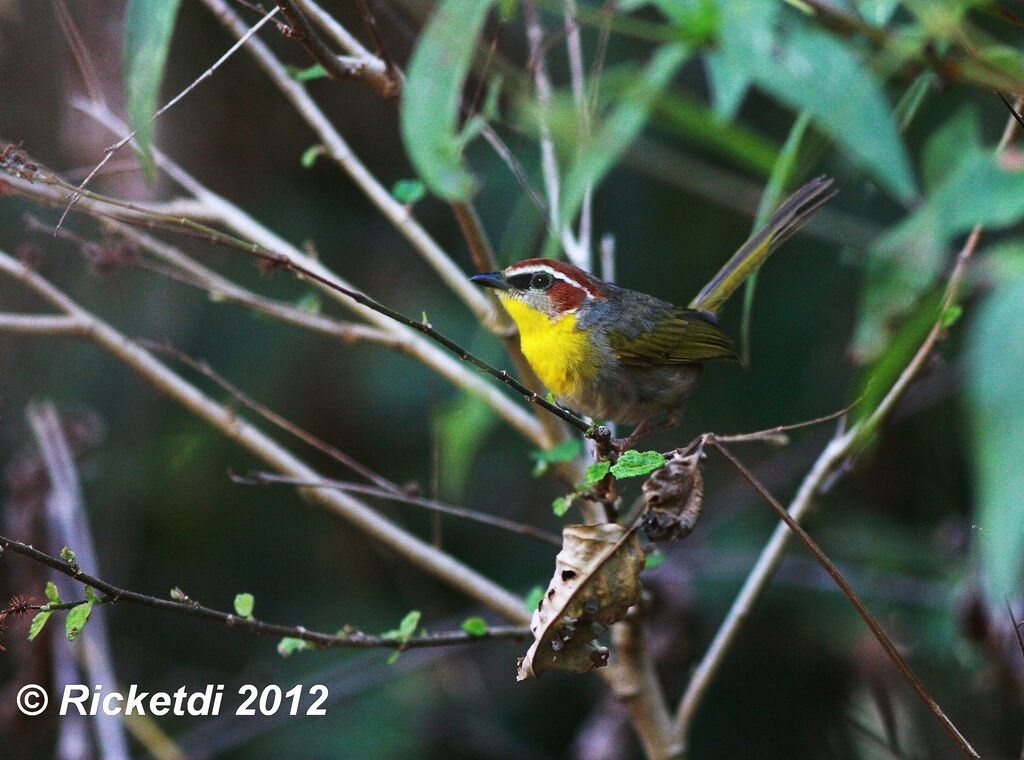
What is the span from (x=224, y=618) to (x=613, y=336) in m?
1.63

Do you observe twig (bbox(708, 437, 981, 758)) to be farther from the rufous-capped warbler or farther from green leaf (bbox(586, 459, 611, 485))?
the rufous-capped warbler

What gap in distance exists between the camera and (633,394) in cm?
311

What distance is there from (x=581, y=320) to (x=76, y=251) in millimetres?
2417

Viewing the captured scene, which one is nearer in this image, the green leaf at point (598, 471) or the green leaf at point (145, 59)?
the green leaf at point (598, 471)

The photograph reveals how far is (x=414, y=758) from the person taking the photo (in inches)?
185

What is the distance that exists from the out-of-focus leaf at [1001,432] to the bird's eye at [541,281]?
6.24 ft

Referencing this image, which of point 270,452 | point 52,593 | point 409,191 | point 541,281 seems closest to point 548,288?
point 541,281

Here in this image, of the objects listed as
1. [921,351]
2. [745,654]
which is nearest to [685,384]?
[921,351]

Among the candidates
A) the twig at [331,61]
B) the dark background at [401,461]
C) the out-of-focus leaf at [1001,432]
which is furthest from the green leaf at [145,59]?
the dark background at [401,461]

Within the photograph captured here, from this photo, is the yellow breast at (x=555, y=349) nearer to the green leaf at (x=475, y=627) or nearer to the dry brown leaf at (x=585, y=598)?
the green leaf at (x=475, y=627)

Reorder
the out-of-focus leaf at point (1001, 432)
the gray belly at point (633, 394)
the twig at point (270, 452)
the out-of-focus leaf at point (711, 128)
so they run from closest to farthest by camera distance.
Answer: the out-of-focus leaf at point (1001, 432)
the out-of-focus leaf at point (711, 128)
the twig at point (270, 452)
the gray belly at point (633, 394)

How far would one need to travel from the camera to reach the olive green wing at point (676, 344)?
316 cm

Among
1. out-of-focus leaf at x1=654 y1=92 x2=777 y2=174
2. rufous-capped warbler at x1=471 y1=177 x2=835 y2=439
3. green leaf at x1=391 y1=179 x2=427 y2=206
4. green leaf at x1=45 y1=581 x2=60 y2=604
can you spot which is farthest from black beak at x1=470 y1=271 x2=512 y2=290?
green leaf at x1=45 y1=581 x2=60 y2=604

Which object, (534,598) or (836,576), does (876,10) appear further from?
(534,598)
